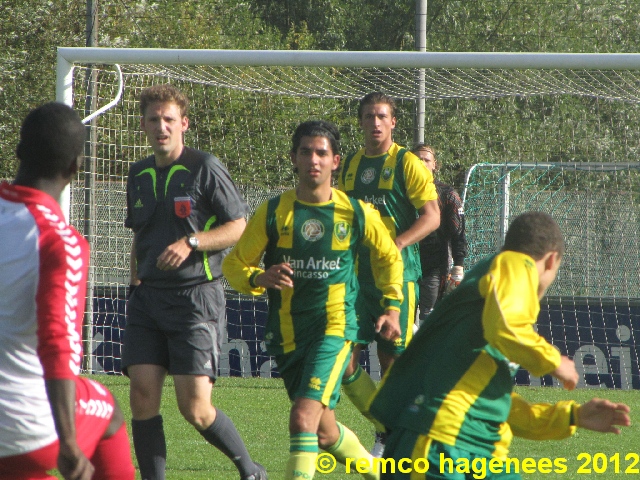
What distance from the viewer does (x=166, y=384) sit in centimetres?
946

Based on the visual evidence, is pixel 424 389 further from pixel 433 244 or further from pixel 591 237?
pixel 591 237

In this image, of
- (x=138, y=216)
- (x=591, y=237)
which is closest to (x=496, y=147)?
(x=591, y=237)

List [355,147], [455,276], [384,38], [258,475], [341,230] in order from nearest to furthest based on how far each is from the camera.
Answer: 1. [341,230]
2. [258,475]
3. [455,276]
4. [355,147]
5. [384,38]

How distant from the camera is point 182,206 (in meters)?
4.86

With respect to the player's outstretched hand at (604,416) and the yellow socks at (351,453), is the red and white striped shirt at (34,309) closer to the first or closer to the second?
the player's outstretched hand at (604,416)

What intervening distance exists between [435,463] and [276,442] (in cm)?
363

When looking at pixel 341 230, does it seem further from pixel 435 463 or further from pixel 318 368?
pixel 435 463

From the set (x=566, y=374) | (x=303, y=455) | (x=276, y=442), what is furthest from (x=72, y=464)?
(x=276, y=442)

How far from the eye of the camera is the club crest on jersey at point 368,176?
6.00 m

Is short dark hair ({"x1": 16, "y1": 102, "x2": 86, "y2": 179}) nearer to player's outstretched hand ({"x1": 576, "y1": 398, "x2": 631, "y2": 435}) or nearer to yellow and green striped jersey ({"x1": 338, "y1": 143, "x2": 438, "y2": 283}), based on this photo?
player's outstretched hand ({"x1": 576, "y1": 398, "x2": 631, "y2": 435})

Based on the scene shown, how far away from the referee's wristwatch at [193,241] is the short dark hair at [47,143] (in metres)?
2.00

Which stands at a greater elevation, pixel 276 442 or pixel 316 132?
pixel 316 132

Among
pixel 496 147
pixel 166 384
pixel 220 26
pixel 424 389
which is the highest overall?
pixel 220 26

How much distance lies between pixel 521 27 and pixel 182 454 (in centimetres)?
2448
